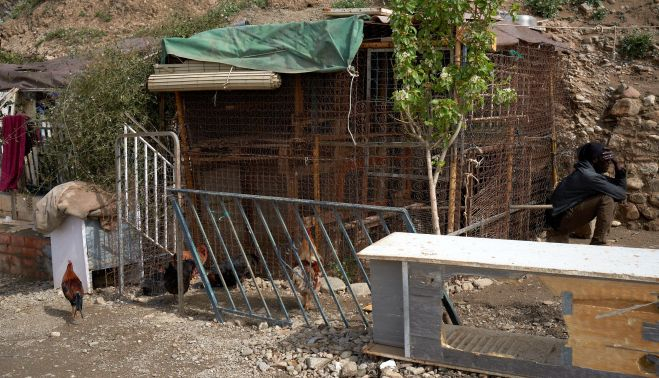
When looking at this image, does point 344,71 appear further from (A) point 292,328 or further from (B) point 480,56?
(A) point 292,328

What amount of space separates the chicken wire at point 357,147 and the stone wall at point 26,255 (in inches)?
75.8

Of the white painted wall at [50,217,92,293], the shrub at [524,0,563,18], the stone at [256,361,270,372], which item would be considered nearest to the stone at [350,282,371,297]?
the stone at [256,361,270,372]

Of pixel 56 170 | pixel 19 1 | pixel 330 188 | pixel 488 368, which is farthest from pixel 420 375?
pixel 19 1

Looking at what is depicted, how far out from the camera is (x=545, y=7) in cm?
1120

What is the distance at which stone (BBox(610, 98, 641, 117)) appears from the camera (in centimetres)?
923

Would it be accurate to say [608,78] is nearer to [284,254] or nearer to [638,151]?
[638,151]

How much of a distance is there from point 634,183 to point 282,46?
204 inches

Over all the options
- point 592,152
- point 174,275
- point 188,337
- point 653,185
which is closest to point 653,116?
point 653,185

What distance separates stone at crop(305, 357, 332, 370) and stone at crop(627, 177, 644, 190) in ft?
19.8

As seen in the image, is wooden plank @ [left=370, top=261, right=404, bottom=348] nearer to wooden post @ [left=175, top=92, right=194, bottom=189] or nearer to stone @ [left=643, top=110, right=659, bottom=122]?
wooden post @ [left=175, top=92, right=194, bottom=189]

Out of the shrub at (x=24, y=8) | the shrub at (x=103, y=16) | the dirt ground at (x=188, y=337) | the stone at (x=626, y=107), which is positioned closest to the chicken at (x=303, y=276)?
the dirt ground at (x=188, y=337)

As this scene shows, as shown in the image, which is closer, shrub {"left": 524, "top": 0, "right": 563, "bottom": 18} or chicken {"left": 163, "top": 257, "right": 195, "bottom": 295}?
chicken {"left": 163, "top": 257, "right": 195, "bottom": 295}

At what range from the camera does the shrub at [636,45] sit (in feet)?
32.9

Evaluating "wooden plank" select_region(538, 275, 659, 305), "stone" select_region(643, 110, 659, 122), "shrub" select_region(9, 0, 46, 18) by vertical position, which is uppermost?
"shrub" select_region(9, 0, 46, 18)
